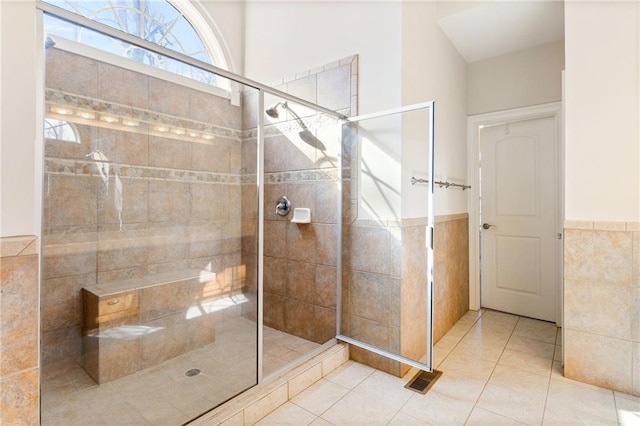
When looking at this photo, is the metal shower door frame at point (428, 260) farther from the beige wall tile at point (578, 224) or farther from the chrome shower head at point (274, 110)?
the beige wall tile at point (578, 224)

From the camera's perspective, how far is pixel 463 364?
2.36m

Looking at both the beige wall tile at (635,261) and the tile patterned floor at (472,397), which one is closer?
the tile patterned floor at (472,397)

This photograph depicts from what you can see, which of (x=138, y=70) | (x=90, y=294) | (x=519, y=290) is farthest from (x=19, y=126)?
(x=519, y=290)

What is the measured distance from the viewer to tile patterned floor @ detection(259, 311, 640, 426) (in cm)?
176

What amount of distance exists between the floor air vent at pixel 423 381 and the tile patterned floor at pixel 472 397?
31mm

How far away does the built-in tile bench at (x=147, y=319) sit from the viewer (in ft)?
6.91

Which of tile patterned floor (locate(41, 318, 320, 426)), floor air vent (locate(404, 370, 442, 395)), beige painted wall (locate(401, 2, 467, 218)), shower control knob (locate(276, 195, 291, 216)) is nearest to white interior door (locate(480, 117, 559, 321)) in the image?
beige painted wall (locate(401, 2, 467, 218))

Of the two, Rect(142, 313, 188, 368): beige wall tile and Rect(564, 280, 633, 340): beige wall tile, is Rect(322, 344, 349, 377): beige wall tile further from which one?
Rect(564, 280, 633, 340): beige wall tile

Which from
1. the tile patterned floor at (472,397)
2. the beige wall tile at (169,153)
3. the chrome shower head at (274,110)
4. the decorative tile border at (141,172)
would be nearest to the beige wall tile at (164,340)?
the tile patterned floor at (472,397)

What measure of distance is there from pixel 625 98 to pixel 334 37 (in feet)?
6.46

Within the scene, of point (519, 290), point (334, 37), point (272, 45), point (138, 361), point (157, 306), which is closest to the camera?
point (138, 361)

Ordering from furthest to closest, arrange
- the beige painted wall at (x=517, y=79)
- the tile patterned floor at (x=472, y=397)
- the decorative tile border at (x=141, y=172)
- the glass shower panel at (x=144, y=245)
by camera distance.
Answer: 1. the beige painted wall at (x=517, y=79)
2. the decorative tile border at (x=141, y=172)
3. the glass shower panel at (x=144, y=245)
4. the tile patterned floor at (x=472, y=397)

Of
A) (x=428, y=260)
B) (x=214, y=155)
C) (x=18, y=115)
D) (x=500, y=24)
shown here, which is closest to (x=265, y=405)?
(x=428, y=260)

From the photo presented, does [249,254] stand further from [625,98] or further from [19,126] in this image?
[625,98]
